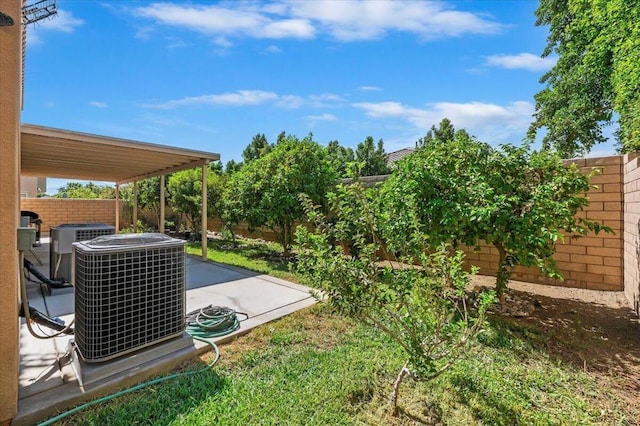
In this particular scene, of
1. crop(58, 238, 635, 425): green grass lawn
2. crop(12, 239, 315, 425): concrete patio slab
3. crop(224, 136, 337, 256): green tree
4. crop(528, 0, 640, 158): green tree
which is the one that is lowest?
crop(58, 238, 635, 425): green grass lawn

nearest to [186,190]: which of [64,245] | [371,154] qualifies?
[64,245]

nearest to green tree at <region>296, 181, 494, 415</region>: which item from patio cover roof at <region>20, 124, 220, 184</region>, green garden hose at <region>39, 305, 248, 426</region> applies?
green garden hose at <region>39, 305, 248, 426</region>

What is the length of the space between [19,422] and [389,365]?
2.79 metres

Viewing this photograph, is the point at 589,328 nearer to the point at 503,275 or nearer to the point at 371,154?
the point at 503,275

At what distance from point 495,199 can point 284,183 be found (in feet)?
15.9

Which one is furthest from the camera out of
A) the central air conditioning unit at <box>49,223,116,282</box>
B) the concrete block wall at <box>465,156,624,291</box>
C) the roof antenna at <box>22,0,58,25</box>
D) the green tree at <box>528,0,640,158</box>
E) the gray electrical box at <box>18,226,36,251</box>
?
the roof antenna at <box>22,0,58,25</box>

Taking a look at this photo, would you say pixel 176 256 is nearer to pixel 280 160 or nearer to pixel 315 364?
pixel 315 364

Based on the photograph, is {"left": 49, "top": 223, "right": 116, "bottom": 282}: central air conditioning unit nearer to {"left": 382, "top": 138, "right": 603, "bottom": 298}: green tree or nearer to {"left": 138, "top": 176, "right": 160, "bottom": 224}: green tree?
{"left": 382, "top": 138, "right": 603, "bottom": 298}: green tree

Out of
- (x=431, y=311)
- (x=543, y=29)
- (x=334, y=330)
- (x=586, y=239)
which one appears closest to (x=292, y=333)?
(x=334, y=330)

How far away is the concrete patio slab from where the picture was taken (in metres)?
2.24

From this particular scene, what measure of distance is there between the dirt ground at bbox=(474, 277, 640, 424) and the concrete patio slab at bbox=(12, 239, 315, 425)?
307 cm

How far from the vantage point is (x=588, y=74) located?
933 centimetres

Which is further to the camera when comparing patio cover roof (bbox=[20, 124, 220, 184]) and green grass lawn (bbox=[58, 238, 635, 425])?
patio cover roof (bbox=[20, 124, 220, 184])

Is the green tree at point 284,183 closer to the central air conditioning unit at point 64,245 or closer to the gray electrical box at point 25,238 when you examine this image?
the central air conditioning unit at point 64,245
